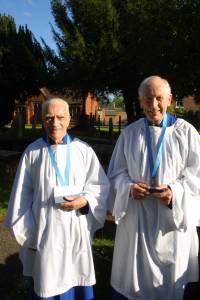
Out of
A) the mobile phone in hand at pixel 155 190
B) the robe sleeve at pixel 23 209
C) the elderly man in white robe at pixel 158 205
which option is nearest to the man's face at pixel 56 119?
the robe sleeve at pixel 23 209

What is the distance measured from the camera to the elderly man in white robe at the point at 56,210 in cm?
322

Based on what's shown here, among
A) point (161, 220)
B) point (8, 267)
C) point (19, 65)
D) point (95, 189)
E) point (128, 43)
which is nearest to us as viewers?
point (161, 220)

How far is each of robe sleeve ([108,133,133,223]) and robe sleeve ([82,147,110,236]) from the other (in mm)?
98

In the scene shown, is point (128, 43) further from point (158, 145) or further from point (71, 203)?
point (71, 203)

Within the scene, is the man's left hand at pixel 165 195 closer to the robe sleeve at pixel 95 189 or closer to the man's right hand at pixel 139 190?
the man's right hand at pixel 139 190

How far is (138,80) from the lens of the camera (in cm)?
2372

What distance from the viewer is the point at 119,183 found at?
3.47 meters

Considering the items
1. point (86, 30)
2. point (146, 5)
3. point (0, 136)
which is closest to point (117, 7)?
point (86, 30)

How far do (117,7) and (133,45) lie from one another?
4.30 m

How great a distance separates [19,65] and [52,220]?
24976 mm

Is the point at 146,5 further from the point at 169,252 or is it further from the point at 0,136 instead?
the point at 169,252

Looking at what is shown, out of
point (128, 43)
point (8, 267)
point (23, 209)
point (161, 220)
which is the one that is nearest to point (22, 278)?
point (8, 267)

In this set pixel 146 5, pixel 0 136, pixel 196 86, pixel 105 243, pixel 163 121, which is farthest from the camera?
pixel 146 5

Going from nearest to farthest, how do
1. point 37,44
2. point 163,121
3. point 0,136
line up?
point 163,121 < point 0,136 < point 37,44
